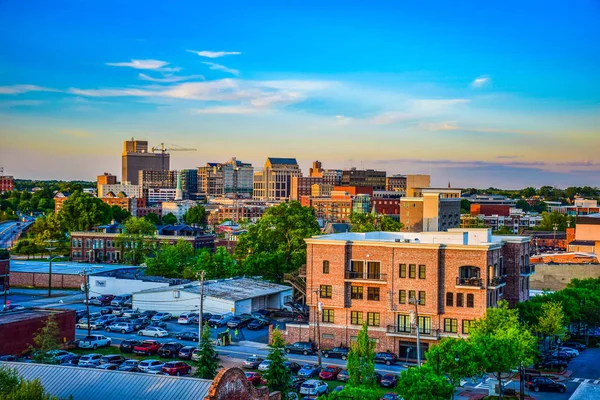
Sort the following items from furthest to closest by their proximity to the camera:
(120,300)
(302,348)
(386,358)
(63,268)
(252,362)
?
(63,268)
(120,300)
(302,348)
(386,358)
(252,362)

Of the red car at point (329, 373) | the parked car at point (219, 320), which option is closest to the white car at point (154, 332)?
the parked car at point (219, 320)

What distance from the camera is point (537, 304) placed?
2472 inches

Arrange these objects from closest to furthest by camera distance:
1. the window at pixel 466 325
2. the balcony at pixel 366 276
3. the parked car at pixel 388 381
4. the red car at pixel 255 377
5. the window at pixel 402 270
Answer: the red car at pixel 255 377 < the parked car at pixel 388 381 < the window at pixel 466 325 < the window at pixel 402 270 < the balcony at pixel 366 276

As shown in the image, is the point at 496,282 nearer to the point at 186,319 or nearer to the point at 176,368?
the point at 176,368

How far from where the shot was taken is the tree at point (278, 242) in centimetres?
9481

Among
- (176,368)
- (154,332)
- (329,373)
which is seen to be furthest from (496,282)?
(154,332)

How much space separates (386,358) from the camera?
59469mm

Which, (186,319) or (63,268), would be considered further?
(63,268)

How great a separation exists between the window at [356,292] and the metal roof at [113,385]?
30127 mm

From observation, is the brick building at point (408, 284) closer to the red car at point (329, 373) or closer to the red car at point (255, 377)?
the red car at point (329, 373)

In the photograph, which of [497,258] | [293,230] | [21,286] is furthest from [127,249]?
[497,258]

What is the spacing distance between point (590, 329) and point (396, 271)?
87.2 ft

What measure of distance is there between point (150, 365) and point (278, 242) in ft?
152

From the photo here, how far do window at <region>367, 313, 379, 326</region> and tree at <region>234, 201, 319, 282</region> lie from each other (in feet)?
107
